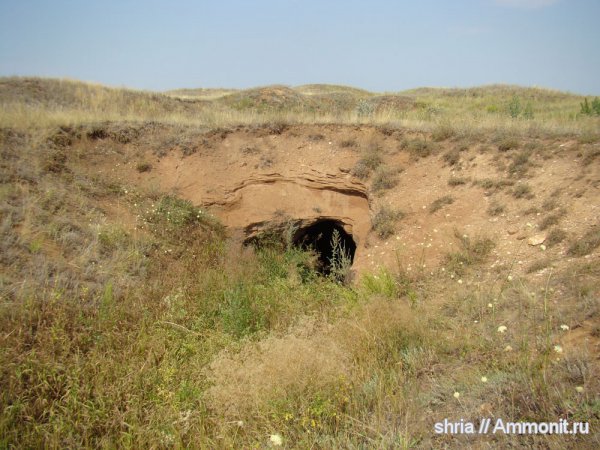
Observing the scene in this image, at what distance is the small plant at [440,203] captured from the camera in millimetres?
6684

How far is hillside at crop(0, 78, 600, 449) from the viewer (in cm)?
323

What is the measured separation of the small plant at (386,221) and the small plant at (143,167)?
456 centimetres

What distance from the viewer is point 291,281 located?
6250mm

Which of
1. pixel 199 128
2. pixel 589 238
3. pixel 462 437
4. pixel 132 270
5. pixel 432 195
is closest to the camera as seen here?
pixel 462 437

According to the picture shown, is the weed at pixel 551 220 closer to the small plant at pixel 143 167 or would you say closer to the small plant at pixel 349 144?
the small plant at pixel 349 144

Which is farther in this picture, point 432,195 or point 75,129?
point 75,129

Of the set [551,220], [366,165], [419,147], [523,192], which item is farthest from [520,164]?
[366,165]

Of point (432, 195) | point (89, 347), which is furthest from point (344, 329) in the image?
point (432, 195)

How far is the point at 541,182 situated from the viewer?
20.1 ft

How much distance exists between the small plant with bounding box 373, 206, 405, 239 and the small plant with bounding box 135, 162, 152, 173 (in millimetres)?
4557

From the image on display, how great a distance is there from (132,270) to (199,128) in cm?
427

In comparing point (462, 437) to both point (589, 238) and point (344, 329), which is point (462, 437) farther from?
point (589, 238)

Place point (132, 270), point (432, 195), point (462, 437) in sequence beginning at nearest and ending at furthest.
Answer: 1. point (462, 437)
2. point (132, 270)
3. point (432, 195)

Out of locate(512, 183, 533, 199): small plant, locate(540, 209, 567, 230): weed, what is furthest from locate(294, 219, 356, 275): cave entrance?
locate(540, 209, 567, 230): weed
